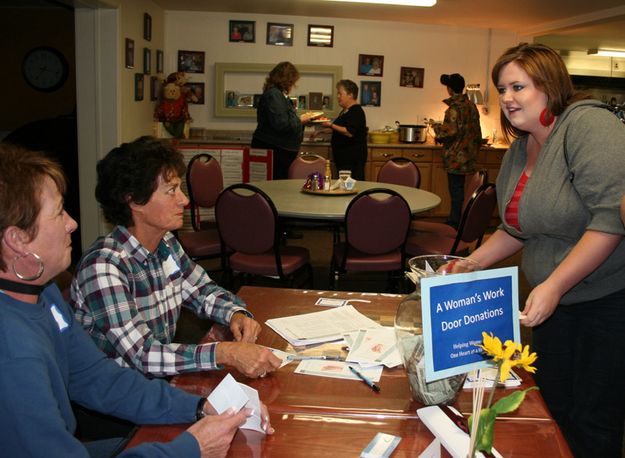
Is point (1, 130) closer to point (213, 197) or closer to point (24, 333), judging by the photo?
point (213, 197)

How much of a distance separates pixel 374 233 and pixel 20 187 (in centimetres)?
265

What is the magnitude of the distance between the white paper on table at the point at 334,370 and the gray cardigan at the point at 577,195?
26.6 inches

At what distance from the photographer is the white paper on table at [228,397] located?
4.01 feet

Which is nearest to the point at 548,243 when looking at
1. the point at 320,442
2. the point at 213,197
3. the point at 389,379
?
the point at 389,379

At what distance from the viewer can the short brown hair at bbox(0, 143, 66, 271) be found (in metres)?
1.09

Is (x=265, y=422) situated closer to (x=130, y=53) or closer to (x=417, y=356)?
(x=417, y=356)

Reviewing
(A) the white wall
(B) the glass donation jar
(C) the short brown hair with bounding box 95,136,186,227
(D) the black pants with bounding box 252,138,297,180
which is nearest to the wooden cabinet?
(A) the white wall

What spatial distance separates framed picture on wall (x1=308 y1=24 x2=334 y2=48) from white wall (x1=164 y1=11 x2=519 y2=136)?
0.06 m

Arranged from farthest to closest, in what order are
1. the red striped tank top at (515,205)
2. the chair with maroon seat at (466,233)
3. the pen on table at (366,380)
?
1. the chair with maroon seat at (466,233)
2. the red striped tank top at (515,205)
3. the pen on table at (366,380)

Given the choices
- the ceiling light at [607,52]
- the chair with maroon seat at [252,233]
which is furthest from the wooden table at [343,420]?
the ceiling light at [607,52]

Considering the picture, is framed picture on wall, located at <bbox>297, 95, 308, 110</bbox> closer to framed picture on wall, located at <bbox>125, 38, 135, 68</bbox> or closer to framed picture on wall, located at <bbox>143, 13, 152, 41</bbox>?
framed picture on wall, located at <bbox>143, 13, 152, 41</bbox>

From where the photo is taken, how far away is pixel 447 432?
45.5 inches

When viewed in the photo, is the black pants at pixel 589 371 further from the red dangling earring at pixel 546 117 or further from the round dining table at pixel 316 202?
the round dining table at pixel 316 202

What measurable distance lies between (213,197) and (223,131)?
9.74 ft
